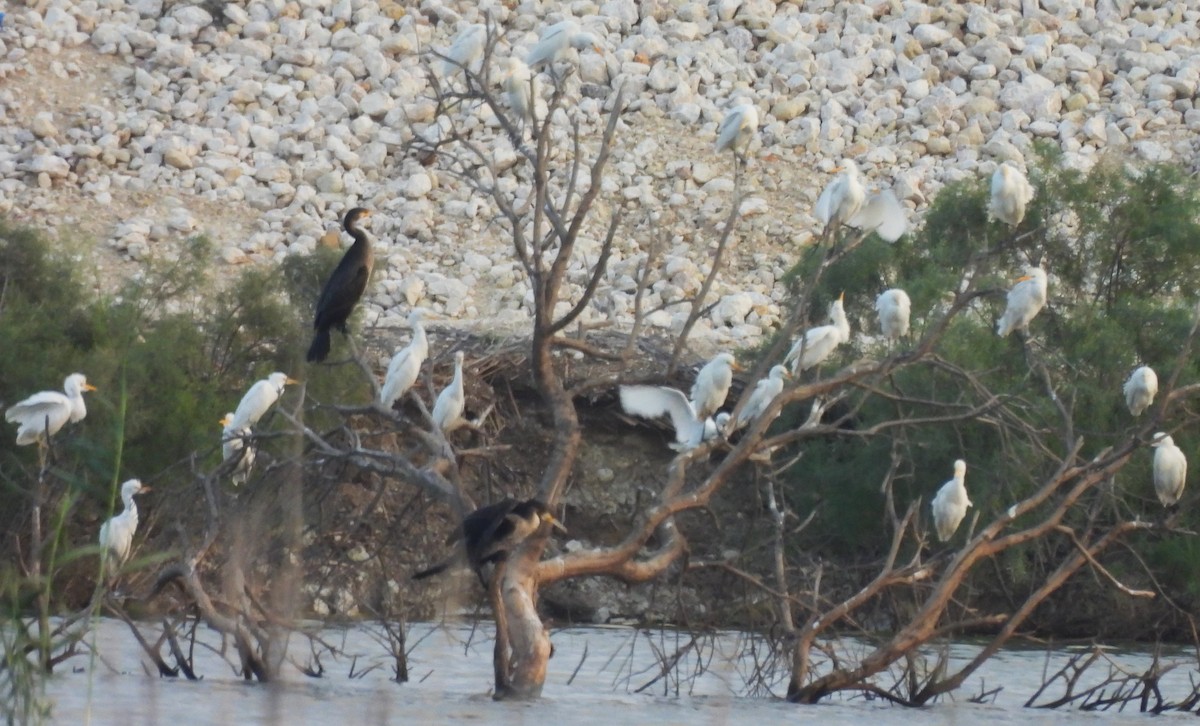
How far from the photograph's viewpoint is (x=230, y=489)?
490 inches

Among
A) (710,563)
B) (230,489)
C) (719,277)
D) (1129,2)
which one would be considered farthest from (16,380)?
(1129,2)

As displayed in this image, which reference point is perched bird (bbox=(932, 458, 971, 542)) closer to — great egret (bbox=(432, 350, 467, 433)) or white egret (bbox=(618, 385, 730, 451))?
white egret (bbox=(618, 385, 730, 451))

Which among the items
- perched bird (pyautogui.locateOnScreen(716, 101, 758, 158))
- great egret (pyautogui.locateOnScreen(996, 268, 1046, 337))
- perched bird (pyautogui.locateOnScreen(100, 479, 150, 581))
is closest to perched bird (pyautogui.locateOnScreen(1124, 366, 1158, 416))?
great egret (pyautogui.locateOnScreen(996, 268, 1046, 337))

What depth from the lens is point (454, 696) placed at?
9789 millimetres

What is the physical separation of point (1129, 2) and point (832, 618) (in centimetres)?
2426

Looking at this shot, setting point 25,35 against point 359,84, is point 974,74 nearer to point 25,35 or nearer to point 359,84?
point 359,84

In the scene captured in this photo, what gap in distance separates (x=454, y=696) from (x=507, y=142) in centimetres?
1604

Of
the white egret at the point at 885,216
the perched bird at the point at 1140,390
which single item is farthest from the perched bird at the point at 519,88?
the perched bird at the point at 1140,390

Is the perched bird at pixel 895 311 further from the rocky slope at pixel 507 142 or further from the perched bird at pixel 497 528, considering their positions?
the rocky slope at pixel 507 142

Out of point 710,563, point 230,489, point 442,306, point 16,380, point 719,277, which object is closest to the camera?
point 710,563

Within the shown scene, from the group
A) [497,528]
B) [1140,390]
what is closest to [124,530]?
[497,528]

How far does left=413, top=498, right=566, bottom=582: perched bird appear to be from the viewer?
Answer: 802cm

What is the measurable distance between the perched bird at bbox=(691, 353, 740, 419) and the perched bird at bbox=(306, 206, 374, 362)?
196 centimetres

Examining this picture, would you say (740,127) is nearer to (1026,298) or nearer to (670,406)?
(670,406)
